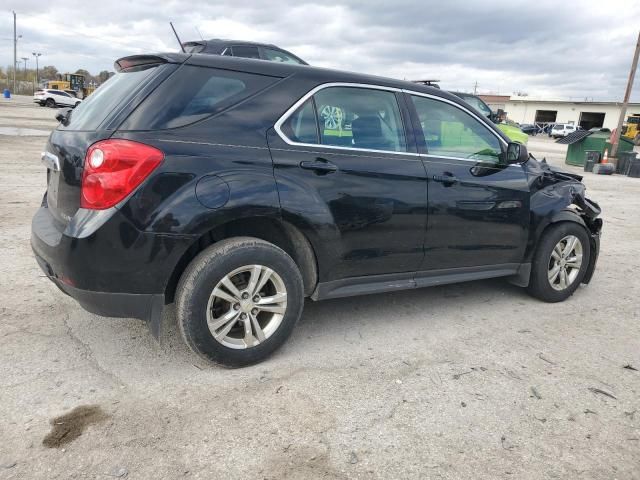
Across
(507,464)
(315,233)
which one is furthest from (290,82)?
(507,464)

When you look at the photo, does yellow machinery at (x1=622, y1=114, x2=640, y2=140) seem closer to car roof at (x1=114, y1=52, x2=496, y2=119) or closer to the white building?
the white building

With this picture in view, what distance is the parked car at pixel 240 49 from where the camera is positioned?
27.1ft

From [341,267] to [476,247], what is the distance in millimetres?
1258

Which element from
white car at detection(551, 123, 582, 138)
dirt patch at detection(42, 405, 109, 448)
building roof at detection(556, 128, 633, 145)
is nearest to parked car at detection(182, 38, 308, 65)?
dirt patch at detection(42, 405, 109, 448)

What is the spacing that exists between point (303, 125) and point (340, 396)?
168cm

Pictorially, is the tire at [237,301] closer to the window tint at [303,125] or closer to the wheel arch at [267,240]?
the wheel arch at [267,240]

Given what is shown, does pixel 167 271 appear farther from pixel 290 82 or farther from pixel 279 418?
pixel 290 82

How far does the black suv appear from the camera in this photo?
107 inches

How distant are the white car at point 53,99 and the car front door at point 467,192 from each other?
141 feet

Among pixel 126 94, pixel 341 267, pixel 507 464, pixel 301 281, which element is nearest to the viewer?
pixel 507 464

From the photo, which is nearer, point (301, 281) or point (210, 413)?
point (210, 413)

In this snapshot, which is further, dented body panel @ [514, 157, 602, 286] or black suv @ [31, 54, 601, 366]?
dented body panel @ [514, 157, 602, 286]

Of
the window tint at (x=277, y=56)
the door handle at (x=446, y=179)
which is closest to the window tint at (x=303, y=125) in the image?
the door handle at (x=446, y=179)

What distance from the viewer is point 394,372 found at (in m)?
3.21
